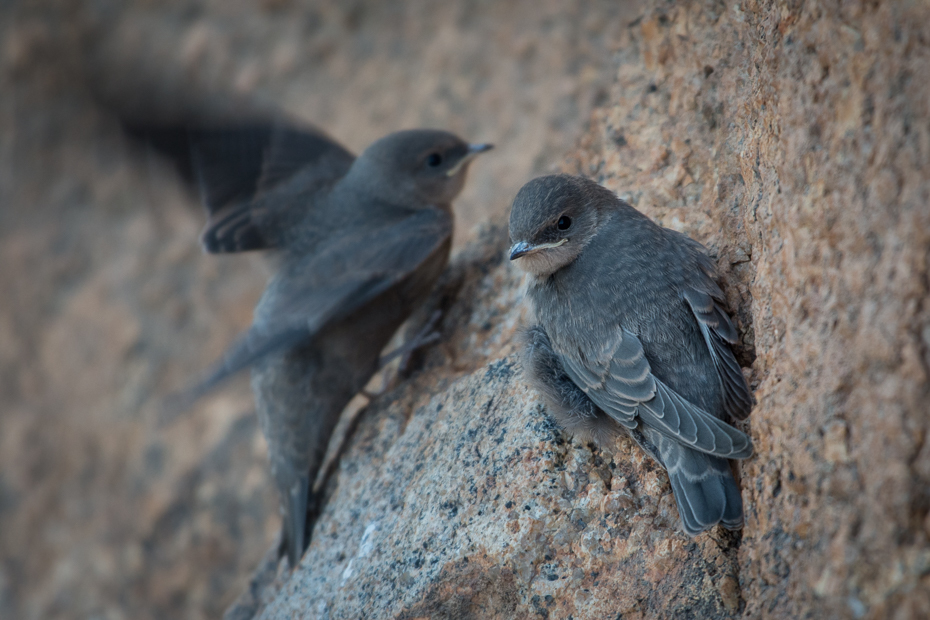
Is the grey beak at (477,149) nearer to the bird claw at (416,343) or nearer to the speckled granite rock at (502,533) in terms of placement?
the bird claw at (416,343)

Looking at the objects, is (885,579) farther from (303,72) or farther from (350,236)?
(303,72)

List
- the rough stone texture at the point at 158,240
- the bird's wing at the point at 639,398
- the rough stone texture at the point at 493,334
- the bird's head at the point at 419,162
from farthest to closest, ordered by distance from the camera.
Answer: the rough stone texture at the point at 158,240, the bird's head at the point at 419,162, the bird's wing at the point at 639,398, the rough stone texture at the point at 493,334

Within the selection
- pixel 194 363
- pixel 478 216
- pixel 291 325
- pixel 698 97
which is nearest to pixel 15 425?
pixel 194 363

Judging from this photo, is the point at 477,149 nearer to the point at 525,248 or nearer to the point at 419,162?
the point at 419,162

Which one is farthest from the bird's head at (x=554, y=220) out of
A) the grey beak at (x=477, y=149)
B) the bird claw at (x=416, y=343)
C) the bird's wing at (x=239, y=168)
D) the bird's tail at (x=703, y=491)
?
the bird's wing at (x=239, y=168)

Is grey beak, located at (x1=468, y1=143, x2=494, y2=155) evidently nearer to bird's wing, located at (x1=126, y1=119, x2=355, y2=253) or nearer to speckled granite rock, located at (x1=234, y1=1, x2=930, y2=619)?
speckled granite rock, located at (x1=234, y1=1, x2=930, y2=619)

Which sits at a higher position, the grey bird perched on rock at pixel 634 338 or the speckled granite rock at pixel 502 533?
the grey bird perched on rock at pixel 634 338

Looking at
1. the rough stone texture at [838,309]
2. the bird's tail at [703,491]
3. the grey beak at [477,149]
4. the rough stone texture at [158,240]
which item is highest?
the rough stone texture at [838,309]
